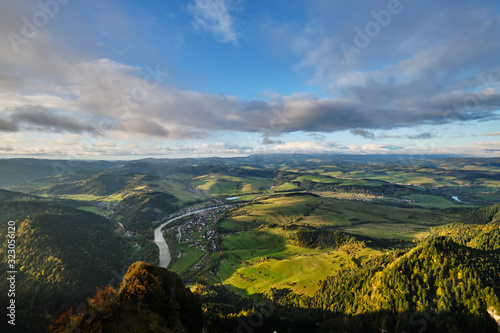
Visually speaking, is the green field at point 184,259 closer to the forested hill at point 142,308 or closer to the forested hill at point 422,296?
the forested hill at point 422,296

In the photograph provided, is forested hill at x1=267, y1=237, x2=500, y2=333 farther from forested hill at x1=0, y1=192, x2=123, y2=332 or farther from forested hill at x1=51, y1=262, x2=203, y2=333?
forested hill at x1=0, y1=192, x2=123, y2=332

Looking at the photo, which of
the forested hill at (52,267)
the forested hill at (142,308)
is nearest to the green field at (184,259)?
the forested hill at (52,267)

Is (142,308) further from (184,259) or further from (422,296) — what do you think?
(184,259)

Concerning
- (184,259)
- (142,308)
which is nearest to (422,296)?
(142,308)

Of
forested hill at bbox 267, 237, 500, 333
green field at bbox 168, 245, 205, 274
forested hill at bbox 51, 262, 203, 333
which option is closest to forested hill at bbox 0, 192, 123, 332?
green field at bbox 168, 245, 205, 274

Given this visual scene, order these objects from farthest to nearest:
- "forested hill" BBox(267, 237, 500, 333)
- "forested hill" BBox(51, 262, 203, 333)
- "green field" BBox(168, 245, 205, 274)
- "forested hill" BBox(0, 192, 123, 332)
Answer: "green field" BBox(168, 245, 205, 274)
"forested hill" BBox(0, 192, 123, 332)
"forested hill" BBox(267, 237, 500, 333)
"forested hill" BBox(51, 262, 203, 333)

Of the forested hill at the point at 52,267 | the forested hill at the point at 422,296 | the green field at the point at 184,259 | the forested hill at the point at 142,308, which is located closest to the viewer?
the forested hill at the point at 142,308

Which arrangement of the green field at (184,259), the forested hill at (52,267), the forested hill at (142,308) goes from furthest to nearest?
the green field at (184,259) < the forested hill at (52,267) < the forested hill at (142,308)

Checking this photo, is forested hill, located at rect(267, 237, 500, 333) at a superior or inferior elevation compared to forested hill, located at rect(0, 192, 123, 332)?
superior

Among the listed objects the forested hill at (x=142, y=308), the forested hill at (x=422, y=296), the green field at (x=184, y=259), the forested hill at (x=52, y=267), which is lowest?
the green field at (x=184, y=259)
